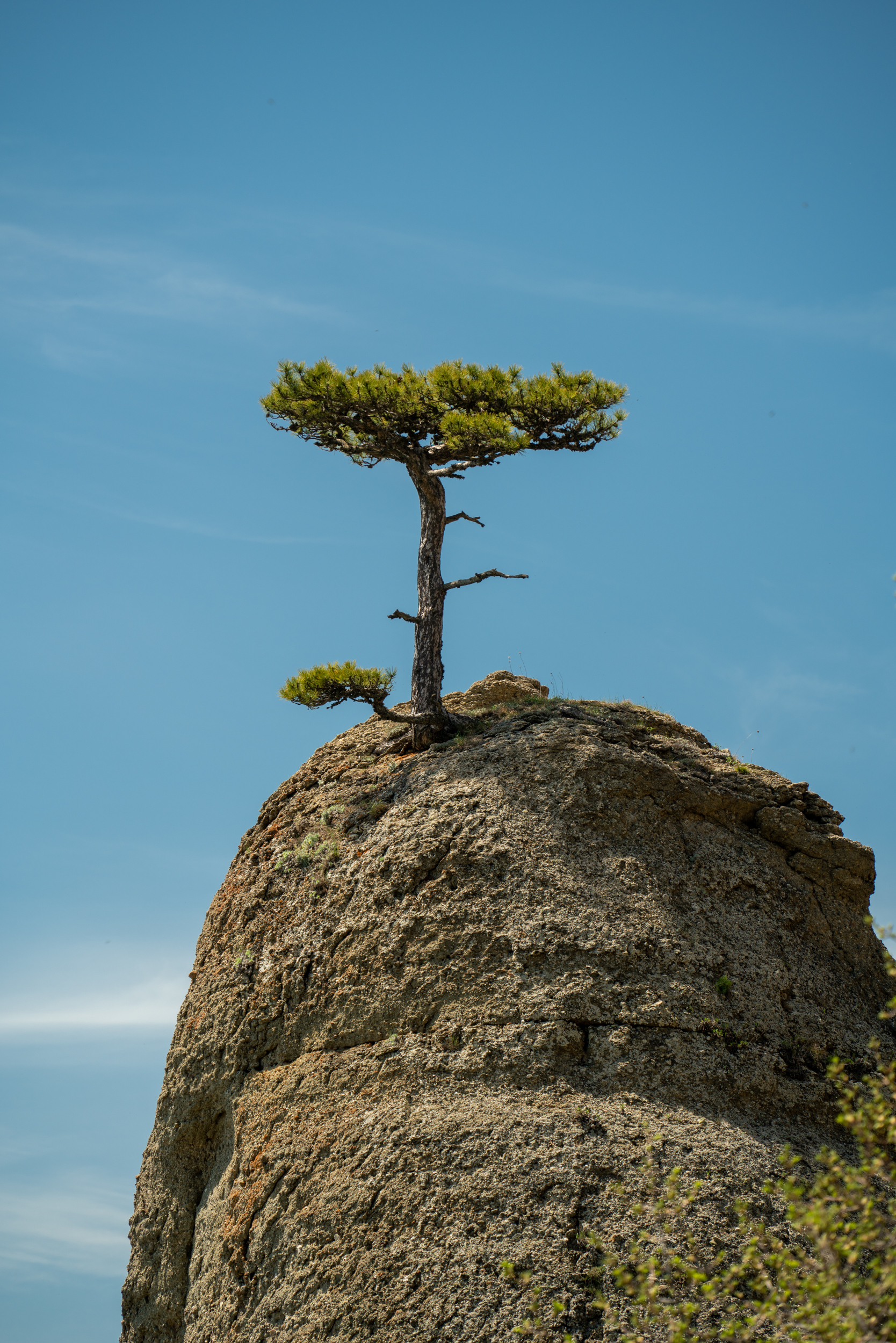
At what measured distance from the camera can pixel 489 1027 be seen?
44.1 ft

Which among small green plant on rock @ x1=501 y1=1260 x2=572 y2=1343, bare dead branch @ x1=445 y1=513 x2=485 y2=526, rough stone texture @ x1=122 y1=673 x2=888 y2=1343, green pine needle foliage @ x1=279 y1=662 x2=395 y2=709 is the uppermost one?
bare dead branch @ x1=445 y1=513 x2=485 y2=526

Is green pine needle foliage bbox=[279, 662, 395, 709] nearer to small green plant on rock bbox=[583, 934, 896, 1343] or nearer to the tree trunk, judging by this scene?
the tree trunk

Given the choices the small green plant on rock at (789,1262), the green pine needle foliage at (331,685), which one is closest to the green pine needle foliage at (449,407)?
the green pine needle foliage at (331,685)

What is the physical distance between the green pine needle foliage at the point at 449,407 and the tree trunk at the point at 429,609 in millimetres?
703

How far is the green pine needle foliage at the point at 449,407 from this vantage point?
18625 millimetres

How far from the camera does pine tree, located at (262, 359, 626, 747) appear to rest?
59.9 feet

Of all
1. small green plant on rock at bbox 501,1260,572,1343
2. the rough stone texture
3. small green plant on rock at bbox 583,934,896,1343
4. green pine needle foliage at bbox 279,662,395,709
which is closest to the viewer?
small green plant on rock at bbox 583,934,896,1343

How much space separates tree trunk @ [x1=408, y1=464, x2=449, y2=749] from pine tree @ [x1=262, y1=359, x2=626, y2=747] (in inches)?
0.5

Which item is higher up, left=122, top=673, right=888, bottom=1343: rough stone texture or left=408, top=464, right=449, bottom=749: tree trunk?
left=408, top=464, right=449, bottom=749: tree trunk

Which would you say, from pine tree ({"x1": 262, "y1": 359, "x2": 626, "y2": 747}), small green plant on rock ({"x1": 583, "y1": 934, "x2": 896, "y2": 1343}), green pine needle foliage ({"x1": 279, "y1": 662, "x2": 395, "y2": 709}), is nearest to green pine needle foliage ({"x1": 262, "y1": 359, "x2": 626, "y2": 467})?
pine tree ({"x1": 262, "y1": 359, "x2": 626, "y2": 747})

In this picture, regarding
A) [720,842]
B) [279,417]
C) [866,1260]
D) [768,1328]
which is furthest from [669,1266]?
[279,417]

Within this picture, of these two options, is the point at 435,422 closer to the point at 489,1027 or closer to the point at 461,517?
the point at 461,517

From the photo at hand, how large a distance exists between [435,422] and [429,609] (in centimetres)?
343

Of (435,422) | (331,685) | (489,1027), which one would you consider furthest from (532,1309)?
(435,422)
